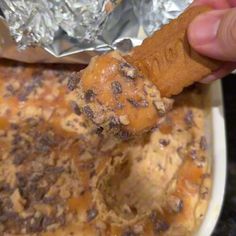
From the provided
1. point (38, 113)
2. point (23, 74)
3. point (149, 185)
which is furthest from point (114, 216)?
point (23, 74)

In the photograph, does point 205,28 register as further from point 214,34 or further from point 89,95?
point 89,95

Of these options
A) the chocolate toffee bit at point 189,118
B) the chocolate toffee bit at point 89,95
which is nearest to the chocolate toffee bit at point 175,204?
the chocolate toffee bit at point 189,118

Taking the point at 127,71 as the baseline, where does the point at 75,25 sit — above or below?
below

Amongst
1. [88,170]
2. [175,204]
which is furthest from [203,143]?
[88,170]

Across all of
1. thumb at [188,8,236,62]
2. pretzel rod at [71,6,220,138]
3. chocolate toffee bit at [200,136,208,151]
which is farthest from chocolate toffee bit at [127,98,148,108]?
chocolate toffee bit at [200,136,208,151]

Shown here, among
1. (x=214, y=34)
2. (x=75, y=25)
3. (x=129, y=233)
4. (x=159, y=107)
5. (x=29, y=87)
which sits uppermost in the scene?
(x=214, y=34)

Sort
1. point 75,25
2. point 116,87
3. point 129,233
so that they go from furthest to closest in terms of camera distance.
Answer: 1. point 75,25
2. point 129,233
3. point 116,87

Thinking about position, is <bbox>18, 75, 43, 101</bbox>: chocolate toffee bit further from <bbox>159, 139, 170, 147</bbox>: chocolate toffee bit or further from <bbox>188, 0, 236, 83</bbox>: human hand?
<bbox>188, 0, 236, 83</bbox>: human hand
